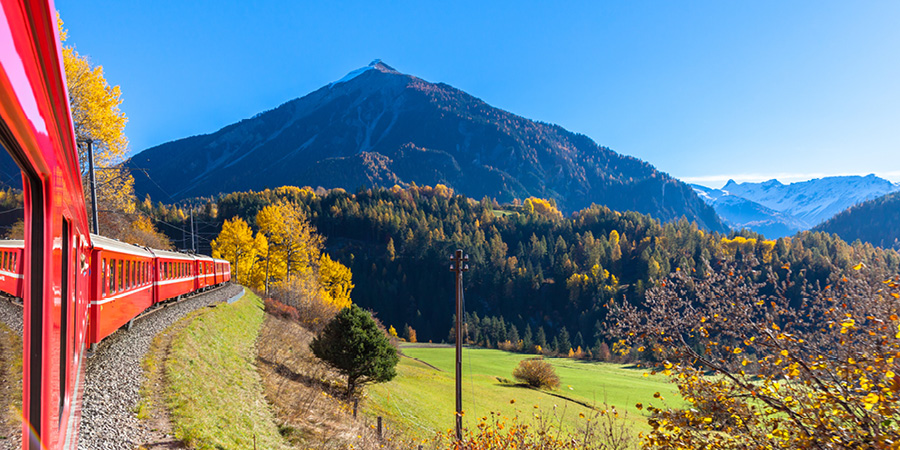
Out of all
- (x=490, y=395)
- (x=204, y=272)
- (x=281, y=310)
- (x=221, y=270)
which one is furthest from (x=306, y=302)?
(x=490, y=395)

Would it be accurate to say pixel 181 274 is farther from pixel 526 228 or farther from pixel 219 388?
pixel 526 228

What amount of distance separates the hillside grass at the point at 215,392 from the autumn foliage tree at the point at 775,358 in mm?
7345

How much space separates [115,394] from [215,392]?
2.65m

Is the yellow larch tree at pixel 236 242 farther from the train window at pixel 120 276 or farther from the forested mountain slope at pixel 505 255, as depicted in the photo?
the forested mountain slope at pixel 505 255

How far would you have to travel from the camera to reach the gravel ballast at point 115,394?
6324 millimetres

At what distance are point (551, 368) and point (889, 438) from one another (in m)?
34.1

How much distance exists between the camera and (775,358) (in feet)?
15.8

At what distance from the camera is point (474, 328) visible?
9294 cm

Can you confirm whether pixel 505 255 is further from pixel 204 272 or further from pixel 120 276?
pixel 120 276

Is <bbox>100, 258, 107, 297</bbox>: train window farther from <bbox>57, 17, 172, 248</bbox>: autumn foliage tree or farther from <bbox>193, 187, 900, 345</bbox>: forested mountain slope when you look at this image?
<bbox>193, 187, 900, 345</bbox>: forested mountain slope

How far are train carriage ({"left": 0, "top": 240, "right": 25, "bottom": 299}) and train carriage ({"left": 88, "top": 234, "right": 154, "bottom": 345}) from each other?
21.4 feet

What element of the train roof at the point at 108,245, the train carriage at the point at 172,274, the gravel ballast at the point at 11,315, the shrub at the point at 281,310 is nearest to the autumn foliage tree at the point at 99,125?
the train carriage at the point at 172,274

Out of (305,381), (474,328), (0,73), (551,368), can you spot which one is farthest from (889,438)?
(474,328)

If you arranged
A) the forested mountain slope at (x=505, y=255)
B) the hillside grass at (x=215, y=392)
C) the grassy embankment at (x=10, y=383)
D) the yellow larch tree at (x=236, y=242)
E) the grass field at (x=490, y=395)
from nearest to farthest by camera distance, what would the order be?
the grassy embankment at (x=10, y=383)
the hillside grass at (x=215, y=392)
the grass field at (x=490, y=395)
the yellow larch tree at (x=236, y=242)
the forested mountain slope at (x=505, y=255)
